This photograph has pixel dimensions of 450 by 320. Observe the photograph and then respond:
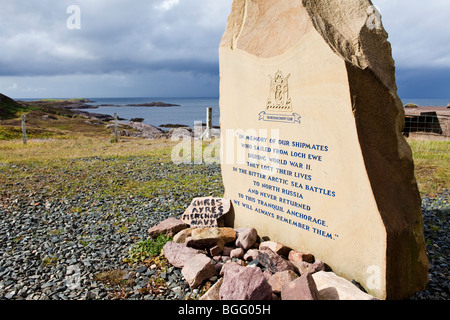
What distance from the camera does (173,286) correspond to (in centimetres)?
422

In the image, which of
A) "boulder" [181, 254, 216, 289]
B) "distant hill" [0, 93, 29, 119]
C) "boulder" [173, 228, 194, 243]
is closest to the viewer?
"boulder" [181, 254, 216, 289]

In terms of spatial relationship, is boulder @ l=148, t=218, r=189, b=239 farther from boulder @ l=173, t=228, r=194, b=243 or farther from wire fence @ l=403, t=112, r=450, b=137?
wire fence @ l=403, t=112, r=450, b=137

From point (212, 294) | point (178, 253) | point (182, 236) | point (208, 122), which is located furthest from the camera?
point (208, 122)

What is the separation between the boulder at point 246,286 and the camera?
3570mm

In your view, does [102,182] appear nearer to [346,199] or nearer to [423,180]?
[346,199]

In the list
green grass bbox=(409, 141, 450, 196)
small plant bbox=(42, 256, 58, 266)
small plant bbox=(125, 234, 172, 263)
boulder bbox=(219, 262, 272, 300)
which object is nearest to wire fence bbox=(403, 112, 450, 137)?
green grass bbox=(409, 141, 450, 196)

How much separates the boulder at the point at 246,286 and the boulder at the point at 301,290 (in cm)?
19

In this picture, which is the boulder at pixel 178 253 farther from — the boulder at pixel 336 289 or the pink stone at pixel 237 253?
the boulder at pixel 336 289

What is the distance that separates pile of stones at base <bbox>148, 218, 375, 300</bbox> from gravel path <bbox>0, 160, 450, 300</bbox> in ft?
1.05

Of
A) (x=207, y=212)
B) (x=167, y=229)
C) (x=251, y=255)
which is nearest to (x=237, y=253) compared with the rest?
(x=251, y=255)

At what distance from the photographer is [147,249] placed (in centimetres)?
521

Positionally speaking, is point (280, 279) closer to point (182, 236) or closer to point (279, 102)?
point (182, 236)

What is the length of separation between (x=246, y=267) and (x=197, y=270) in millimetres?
723

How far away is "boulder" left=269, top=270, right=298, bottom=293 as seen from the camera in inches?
152
